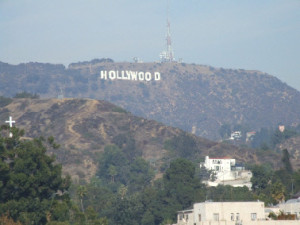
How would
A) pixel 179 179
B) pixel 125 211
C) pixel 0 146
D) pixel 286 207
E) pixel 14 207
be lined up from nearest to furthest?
1. pixel 14 207
2. pixel 0 146
3. pixel 286 207
4. pixel 125 211
5. pixel 179 179

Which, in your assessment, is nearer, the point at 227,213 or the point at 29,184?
the point at 227,213

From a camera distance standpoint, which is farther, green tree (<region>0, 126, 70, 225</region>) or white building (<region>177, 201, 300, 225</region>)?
green tree (<region>0, 126, 70, 225</region>)

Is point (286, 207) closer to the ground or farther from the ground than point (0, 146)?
closer to the ground

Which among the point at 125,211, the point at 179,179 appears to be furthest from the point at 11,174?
the point at 179,179

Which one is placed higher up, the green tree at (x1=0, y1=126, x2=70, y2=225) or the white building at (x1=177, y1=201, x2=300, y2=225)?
the green tree at (x1=0, y1=126, x2=70, y2=225)

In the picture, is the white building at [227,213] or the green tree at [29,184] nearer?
the white building at [227,213]

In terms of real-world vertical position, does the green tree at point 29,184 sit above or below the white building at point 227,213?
above

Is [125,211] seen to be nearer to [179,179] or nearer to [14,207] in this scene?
[179,179]

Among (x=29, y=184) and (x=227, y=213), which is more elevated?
(x=29, y=184)
